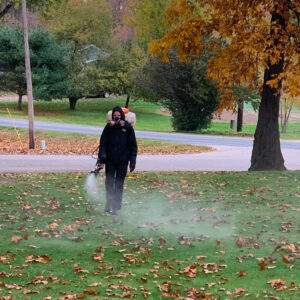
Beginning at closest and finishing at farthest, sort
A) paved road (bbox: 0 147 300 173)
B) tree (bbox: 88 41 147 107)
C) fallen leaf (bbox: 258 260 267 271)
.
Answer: fallen leaf (bbox: 258 260 267 271) → paved road (bbox: 0 147 300 173) → tree (bbox: 88 41 147 107)

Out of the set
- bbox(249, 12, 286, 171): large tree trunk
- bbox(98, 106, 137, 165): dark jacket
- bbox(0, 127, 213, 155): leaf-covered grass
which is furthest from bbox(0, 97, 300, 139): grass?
bbox(98, 106, 137, 165): dark jacket

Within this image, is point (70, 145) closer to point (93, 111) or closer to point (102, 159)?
point (102, 159)

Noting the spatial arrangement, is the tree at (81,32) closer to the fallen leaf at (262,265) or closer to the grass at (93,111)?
the grass at (93,111)

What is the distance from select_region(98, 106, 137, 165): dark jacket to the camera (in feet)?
33.0

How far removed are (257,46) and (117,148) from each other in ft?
19.2

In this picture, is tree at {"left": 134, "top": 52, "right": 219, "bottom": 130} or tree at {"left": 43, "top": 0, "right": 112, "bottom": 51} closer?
tree at {"left": 134, "top": 52, "right": 219, "bottom": 130}

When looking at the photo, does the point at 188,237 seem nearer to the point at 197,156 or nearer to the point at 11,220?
the point at 11,220

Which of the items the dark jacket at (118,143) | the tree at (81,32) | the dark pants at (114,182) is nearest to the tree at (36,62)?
the tree at (81,32)

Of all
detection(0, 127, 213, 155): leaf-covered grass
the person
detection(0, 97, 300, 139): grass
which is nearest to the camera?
the person

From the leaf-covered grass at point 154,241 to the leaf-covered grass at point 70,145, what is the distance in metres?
10.2

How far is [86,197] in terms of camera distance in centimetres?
1245

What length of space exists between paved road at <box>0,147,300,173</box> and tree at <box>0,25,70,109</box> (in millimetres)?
32592

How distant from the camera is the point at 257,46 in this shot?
47.5ft

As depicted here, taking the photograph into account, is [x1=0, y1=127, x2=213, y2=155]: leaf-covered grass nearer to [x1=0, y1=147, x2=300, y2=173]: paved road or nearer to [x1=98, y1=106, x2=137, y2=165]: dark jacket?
[x1=0, y1=147, x2=300, y2=173]: paved road
